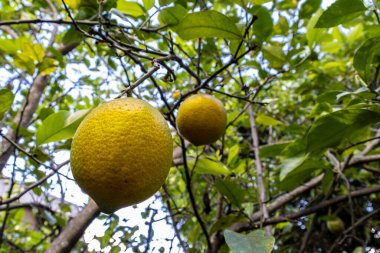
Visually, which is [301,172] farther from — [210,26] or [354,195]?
[210,26]

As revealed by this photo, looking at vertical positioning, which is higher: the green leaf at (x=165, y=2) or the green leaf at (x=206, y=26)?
the green leaf at (x=165, y=2)

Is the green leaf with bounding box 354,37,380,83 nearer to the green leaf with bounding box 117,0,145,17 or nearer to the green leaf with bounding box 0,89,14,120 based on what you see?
the green leaf with bounding box 117,0,145,17

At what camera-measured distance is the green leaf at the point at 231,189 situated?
130 centimetres

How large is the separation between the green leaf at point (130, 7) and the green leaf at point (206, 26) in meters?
0.29

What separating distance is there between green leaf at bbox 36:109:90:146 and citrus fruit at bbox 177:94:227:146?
10.7 inches

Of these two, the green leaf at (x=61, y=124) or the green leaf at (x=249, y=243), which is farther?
the green leaf at (x=61, y=124)

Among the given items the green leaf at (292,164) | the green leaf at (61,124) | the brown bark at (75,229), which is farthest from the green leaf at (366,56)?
the brown bark at (75,229)

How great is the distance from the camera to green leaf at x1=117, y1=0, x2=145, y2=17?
4.04 ft

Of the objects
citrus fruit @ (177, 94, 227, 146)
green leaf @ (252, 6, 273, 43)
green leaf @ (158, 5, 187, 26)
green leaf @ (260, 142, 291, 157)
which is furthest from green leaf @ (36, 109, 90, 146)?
green leaf @ (260, 142, 291, 157)

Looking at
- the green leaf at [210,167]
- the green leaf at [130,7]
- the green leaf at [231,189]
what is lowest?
Answer: the green leaf at [231,189]

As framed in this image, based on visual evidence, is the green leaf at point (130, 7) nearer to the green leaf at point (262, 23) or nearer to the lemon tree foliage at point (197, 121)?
the lemon tree foliage at point (197, 121)

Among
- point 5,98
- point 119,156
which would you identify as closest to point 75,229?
point 5,98

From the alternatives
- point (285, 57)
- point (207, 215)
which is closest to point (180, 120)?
point (285, 57)

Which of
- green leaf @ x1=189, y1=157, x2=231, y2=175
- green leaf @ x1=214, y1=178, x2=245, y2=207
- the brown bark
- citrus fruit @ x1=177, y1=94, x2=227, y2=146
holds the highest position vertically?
the brown bark
